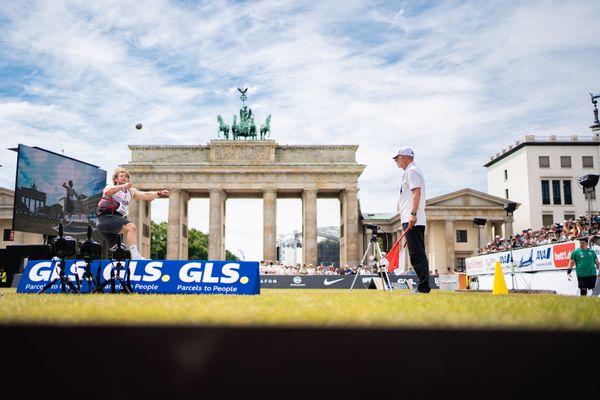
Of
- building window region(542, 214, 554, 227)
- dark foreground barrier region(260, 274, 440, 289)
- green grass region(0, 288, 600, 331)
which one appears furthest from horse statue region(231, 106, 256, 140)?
green grass region(0, 288, 600, 331)

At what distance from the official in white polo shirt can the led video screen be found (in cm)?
2548

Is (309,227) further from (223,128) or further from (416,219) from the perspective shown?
(416,219)

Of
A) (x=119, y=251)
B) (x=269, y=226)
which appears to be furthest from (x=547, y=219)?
(x=119, y=251)

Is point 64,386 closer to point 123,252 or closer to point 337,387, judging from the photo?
point 337,387

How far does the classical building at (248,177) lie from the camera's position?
60812 millimetres

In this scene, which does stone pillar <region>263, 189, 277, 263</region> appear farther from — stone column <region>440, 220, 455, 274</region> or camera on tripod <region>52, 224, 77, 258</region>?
camera on tripod <region>52, 224, 77, 258</region>

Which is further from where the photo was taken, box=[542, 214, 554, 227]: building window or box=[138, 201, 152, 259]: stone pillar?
box=[542, 214, 554, 227]: building window

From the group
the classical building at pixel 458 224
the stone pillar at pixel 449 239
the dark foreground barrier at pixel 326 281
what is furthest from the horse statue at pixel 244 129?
the dark foreground barrier at pixel 326 281

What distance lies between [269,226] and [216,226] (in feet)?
21.6

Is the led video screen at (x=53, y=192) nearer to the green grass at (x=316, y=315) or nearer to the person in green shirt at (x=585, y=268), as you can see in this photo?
the person in green shirt at (x=585, y=268)

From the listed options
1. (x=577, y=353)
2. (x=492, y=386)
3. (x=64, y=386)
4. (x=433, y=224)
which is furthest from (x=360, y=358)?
(x=433, y=224)

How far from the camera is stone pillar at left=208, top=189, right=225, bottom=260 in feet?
197

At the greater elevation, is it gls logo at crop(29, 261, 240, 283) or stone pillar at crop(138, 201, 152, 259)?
stone pillar at crop(138, 201, 152, 259)

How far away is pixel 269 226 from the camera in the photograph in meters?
60.1
